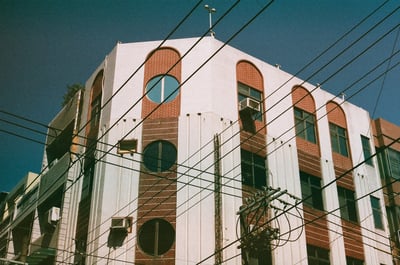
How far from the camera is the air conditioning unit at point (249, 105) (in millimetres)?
20438

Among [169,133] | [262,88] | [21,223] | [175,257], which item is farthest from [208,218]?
[21,223]

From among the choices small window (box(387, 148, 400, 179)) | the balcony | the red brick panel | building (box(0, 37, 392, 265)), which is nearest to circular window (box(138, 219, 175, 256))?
building (box(0, 37, 392, 265))

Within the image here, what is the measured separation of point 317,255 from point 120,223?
27.8ft

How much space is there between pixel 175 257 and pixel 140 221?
1930mm

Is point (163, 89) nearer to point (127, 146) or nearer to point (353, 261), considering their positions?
point (127, 146)

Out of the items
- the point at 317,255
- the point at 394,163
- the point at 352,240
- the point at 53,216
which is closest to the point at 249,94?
the point at 317,255

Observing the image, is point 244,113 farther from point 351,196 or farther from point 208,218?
point 351,196

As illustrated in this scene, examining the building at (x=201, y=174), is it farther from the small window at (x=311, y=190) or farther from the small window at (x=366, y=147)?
the small window at (x=366, y=147)

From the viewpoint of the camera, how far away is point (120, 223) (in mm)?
17672

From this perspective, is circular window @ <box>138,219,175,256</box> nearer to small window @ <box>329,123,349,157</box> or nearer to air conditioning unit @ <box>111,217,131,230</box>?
air conditioning unit @ <box>111,217,131,230</box>

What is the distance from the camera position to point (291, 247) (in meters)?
19.5

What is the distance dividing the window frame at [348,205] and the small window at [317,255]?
242cm

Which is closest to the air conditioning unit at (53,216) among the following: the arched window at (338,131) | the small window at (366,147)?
the arched window at (338,131)

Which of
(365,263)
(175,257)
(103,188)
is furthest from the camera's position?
(365,263)
